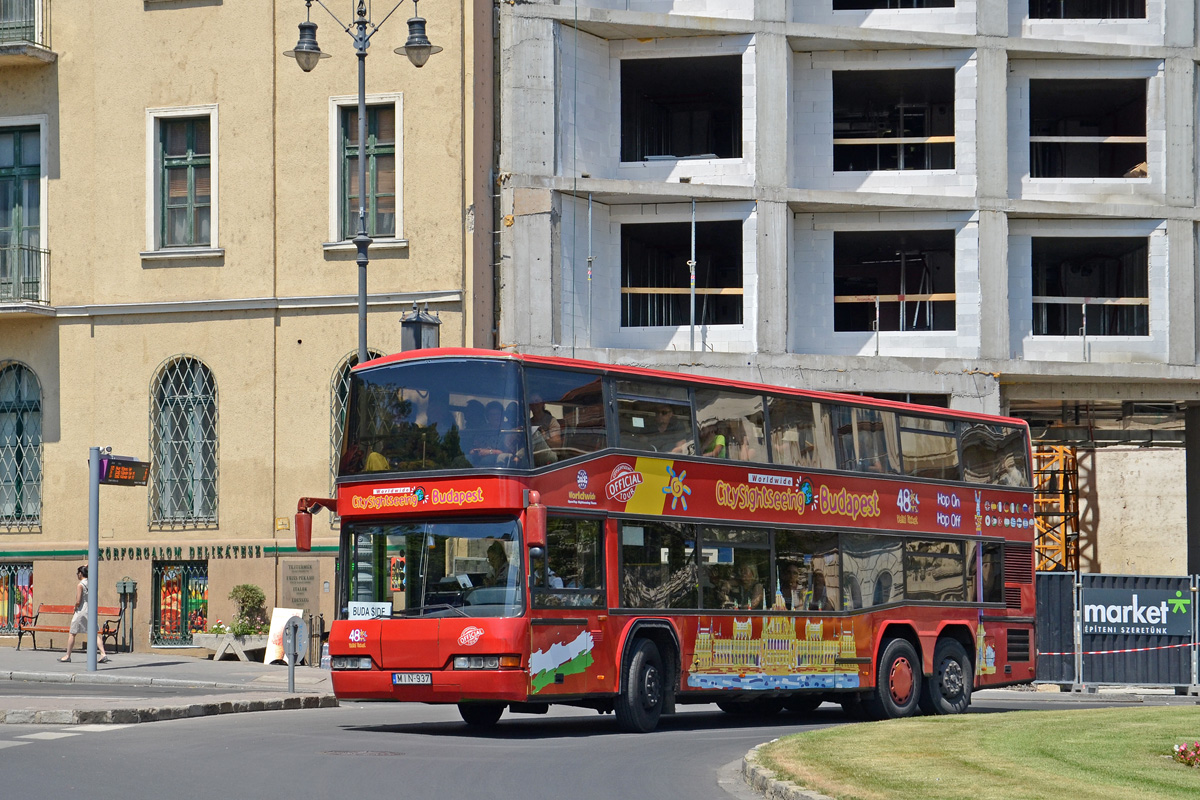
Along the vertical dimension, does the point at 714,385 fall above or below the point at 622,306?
below

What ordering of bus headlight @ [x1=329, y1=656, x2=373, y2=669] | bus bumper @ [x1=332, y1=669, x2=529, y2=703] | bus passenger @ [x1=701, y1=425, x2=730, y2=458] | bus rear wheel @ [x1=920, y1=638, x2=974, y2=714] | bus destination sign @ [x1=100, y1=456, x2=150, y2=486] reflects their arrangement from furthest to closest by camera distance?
bus destination sign @ [x1=100, y1=456, x2=150, y2=486]
bus rear wheel @ [x1=920, y1=638, x2=974, y2=714]
bus passenger @ [x1=701, y1=425, x2=730, y2=458]
bus headlight @ [x1=329, y1=656, x2=373, y2=669]
bus bumper @ [x1=332, y1=669, x2=529, y2=703]

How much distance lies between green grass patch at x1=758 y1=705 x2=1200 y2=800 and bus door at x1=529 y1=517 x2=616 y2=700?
99.9 inches

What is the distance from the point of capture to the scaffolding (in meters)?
44.0

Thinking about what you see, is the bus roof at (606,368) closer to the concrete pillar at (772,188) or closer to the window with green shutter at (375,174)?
the concrete pillar at (772,188)

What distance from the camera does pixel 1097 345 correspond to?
3562 centimetres

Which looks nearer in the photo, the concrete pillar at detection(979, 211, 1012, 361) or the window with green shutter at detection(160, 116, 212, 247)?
the window with green shutter at detection(160, 116, 212, 247)

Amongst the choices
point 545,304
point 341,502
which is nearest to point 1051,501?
point 545,304

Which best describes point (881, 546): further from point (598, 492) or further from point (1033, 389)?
point (1033, 389)

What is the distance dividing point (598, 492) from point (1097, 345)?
20574 millimetres

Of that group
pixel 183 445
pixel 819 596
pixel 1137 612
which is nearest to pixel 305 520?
pixel 819 596

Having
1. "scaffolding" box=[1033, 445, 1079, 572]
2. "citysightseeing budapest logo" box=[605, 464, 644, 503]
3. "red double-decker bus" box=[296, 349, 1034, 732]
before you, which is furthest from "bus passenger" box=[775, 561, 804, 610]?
"scaffolding" box=[1033, 445, 1079, 572]

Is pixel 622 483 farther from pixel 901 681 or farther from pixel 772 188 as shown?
pixel 772 188

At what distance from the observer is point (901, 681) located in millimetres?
22031

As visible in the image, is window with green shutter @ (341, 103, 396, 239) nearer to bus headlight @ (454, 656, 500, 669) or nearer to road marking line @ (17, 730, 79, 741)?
bus headlight @ (454, 656, 500, 669)
